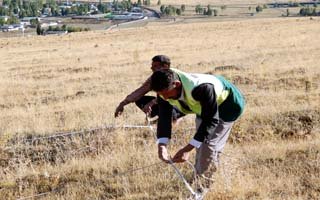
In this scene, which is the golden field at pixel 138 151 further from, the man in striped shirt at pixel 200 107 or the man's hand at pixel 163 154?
the man's hand at pixel 163 154

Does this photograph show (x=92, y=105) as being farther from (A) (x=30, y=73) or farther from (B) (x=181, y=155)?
(A) (x=30, y=73)

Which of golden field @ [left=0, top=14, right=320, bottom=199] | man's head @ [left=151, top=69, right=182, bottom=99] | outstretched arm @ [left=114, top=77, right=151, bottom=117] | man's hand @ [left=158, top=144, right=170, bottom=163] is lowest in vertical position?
golden field @ [left=0, top=14, right=320, bottom=199]

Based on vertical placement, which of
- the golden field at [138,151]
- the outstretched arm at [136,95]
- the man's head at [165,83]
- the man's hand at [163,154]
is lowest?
the golden field at [138,151]

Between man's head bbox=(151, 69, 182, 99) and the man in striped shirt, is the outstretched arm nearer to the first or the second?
the man in striped shirt

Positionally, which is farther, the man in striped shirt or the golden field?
the golden field

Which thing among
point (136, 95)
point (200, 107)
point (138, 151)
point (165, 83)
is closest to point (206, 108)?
point (200, 107)

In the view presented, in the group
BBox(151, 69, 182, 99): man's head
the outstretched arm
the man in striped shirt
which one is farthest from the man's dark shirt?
the outstretched arm

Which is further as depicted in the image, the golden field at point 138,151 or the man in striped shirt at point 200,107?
the golden field at point 138,151

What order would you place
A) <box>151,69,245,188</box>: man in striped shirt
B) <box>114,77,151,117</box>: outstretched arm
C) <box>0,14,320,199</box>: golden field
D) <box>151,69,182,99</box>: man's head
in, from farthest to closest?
<box>114,77,151,117</box>: outstretched arm → <box>0,14,320,199</box>: golden field → <box>151,69,245,188</box>: man in striped shirt → <box>151,69,182,99</box>: man's head

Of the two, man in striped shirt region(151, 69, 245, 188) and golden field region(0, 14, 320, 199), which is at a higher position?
man in striped shirt region(151, 69, 245, 188)

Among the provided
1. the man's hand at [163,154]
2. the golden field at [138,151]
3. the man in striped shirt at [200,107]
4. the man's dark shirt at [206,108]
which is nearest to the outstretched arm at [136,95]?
the golden field at [138,151]

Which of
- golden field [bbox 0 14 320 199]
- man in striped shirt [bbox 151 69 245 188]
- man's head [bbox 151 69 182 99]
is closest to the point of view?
man's head [bbox 151 69 182 99]

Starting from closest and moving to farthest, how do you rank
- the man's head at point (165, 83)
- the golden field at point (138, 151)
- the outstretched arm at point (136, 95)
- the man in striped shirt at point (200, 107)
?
the man's head at point (165, 83), the man in striped shirt at point (200, 107), the golden field at point (138, 151), the outstretched arm at point (136, 95)

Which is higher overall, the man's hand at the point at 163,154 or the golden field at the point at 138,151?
the man's hand at the point at 163,154
